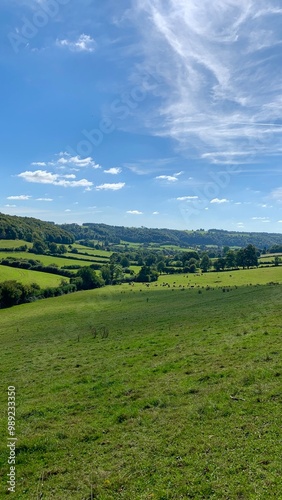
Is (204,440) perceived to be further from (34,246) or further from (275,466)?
(34,246)

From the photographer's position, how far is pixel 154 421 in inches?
457

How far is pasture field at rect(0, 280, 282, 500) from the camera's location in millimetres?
8383

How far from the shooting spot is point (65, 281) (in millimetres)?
104438

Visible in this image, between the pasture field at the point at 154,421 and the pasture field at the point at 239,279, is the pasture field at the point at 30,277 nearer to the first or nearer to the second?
the pasture field at the point at 239,279

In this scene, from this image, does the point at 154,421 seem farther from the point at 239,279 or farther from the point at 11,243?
the point at 11,243

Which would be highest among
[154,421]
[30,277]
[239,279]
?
[30,277]

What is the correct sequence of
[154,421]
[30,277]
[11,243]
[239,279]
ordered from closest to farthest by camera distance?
[154,421] < [239,279] < [30,277] < [11,243]

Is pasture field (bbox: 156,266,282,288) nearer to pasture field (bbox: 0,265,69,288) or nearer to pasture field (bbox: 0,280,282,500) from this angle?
pasture field (bbox: 0,265,69,288)

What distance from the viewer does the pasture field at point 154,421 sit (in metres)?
8.38

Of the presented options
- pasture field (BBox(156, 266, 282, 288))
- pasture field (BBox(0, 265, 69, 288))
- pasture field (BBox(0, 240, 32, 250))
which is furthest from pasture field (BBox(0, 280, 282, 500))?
pasture field (BBox(0, 240, 32, 250))

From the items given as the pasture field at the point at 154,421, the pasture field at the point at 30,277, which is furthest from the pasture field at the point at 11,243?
the pasture field at the point at 154,421

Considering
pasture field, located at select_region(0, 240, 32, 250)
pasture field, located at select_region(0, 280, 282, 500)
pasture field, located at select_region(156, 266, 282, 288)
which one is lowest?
pasture field, located at select_region(156, 266, 282, 288)

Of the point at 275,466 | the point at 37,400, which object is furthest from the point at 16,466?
the point at 275,466

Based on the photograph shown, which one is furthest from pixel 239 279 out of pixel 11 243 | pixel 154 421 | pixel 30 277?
pixel 11 243
